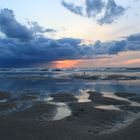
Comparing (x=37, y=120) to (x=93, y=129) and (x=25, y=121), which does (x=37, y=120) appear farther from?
(x=93, y=129)

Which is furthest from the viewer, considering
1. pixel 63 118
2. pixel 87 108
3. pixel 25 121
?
pixel 87 108

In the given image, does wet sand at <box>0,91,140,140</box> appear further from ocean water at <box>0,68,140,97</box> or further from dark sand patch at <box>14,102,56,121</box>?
ocean water at <box>0,68,140,97</box>

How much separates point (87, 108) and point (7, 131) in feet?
33.6

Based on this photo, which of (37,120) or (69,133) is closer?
(69,133)

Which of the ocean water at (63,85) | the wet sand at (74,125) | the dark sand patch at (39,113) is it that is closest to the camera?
the wet sand at (74,125)

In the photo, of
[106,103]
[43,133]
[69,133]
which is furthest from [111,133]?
[106,103]

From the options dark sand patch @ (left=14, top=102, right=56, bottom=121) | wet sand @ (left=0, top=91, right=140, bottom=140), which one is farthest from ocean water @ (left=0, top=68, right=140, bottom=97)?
wet sand @ (left=0, top=91, right=140, bottom=140)

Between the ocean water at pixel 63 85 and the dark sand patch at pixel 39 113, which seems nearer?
the dark sand patch at pixel 39 113

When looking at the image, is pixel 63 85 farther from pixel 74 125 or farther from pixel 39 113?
pixel 74 125

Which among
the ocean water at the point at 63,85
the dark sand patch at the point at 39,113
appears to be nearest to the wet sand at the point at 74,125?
the dark sand patch at the point at 39,113

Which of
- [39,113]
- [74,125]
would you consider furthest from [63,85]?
[74,125]

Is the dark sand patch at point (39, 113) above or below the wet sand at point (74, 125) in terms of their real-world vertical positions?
below

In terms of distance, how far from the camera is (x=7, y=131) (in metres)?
17.1

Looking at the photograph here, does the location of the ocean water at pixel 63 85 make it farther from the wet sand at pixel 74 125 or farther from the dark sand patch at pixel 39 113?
the wet sand at pixel 74 125
